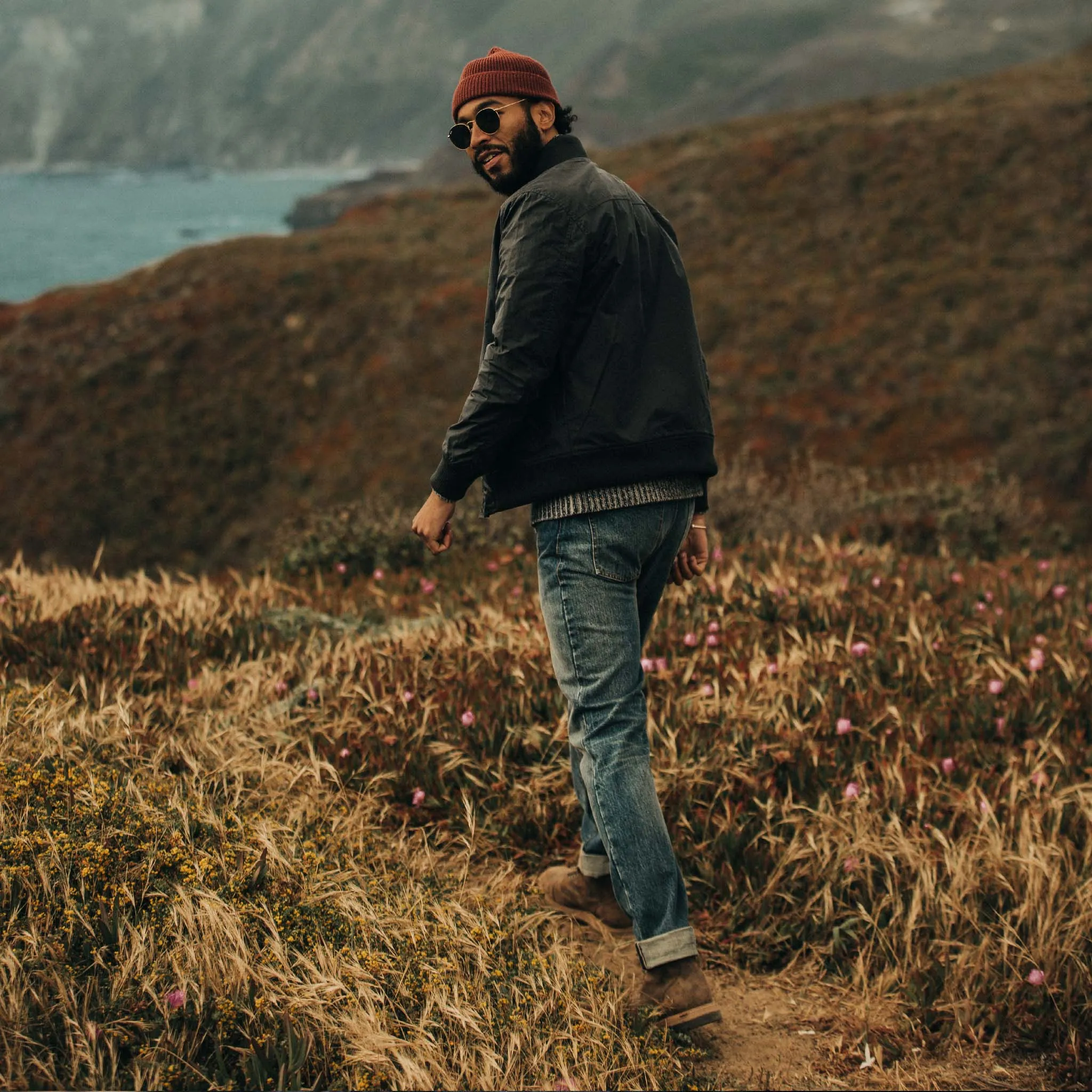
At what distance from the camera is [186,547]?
1878 centimetres

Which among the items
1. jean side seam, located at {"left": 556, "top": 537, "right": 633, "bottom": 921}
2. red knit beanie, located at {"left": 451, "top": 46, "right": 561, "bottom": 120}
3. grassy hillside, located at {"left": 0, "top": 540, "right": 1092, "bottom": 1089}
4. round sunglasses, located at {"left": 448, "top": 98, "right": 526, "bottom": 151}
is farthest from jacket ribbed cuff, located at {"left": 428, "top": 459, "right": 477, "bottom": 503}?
grassy hillside, located at {"left": 0, "top": 540, "right": 1092, "bottom": 1089}

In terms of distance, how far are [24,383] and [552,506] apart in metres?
22.6

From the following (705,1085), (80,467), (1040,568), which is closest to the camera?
(705,1085)

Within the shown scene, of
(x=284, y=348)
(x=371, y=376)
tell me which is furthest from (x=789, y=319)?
(x=284, y=348)

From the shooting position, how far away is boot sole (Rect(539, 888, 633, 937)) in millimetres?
3385

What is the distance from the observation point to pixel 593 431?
Result: 2.69 metres

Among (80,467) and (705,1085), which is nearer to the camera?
(705,1085)

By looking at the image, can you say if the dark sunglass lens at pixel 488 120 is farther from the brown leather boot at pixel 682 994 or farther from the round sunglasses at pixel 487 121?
the brown leather boot at pixel 682 994

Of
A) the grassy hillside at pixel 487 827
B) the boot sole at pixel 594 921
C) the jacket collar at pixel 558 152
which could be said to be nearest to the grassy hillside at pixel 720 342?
the grassy hillside at pixel 487 827

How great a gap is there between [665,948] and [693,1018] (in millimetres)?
199

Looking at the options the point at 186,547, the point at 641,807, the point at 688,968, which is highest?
the point at 641,807

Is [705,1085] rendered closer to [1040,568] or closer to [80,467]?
[1040,568]

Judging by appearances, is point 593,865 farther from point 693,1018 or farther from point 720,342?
point 720,342

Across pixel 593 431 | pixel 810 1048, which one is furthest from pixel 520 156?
pixel 810 1048
